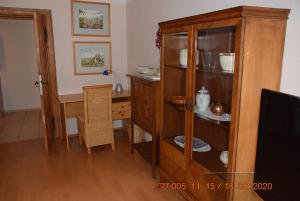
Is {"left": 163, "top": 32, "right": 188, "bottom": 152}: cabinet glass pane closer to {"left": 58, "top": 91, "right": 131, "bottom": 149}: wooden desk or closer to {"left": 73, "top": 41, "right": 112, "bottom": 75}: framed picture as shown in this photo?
{"left": 58, "top": 91, "right": 131, "bottom": 149}: wooden desk

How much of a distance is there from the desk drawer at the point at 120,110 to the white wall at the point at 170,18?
2.28ft

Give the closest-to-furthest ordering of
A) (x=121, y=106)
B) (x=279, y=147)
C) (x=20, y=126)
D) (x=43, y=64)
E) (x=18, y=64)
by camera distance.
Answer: (x=279, y=147) < (x=43, y=64) < (x=121, y=106) < (x=20, y=126) < (x=18, y=64)

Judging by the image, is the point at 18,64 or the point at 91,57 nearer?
the point at 91,57

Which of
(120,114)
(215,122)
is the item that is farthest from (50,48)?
(215,122)

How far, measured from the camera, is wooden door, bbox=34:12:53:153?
3.32 meters

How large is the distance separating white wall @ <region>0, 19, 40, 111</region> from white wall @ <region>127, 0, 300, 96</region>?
9.49ft

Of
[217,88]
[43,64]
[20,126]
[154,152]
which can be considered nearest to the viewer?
[217,88]

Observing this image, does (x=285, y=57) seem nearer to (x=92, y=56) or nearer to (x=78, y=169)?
(x=78, y=169)

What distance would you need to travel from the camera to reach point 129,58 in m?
4.32

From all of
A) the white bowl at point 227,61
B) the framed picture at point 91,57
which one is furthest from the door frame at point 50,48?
the white bowl at point 227,61

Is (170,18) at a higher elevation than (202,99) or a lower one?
higher

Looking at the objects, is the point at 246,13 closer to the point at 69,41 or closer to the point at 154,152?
the point at 154,152

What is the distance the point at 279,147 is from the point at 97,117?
260 centimetres

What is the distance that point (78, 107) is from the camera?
3.77 m
